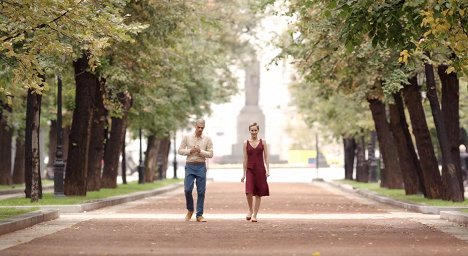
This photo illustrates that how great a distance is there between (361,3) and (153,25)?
15373 mm

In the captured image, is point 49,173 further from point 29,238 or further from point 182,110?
point 29,238

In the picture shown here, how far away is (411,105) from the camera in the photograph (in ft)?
112

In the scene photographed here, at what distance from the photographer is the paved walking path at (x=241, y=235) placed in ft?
53.1

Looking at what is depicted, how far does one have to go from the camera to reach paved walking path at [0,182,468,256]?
53.1 feet

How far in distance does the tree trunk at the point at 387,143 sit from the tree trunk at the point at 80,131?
1232 centimetres

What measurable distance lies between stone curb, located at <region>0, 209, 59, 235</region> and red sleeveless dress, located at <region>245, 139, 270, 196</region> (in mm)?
4165

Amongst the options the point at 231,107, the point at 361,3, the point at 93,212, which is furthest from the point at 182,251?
the point at 231,107

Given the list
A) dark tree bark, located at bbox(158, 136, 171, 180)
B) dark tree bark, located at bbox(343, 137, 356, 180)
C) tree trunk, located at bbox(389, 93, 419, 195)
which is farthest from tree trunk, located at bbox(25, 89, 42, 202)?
dark tree bark, located at bbox(158, 136, 171, 180)

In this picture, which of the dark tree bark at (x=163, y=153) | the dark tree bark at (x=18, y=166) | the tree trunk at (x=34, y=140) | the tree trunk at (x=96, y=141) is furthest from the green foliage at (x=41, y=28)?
the dark tree bark at (x=163, y=153)

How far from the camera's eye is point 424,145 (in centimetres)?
3403

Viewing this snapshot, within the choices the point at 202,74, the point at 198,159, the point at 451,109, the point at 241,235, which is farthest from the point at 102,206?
the point at 202,74

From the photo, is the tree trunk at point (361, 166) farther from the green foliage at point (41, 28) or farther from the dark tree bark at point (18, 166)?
the green foliage at point (41, 28)

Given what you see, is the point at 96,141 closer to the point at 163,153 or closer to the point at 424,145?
the point at 424,145

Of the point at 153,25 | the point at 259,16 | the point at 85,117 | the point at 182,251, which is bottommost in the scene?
the point at 182,251
